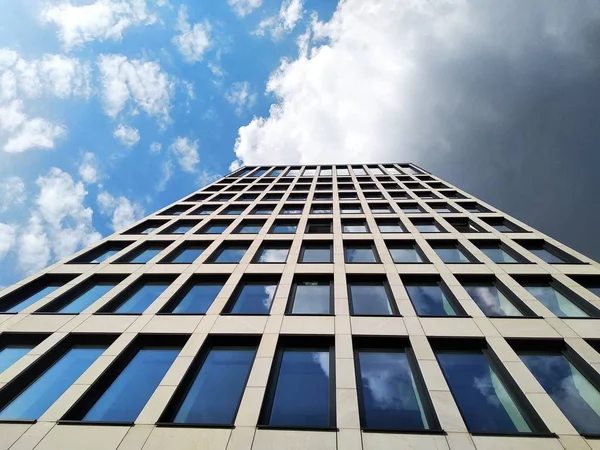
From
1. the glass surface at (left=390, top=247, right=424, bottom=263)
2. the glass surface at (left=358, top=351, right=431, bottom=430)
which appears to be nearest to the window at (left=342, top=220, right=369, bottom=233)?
the glass surface at (left=390, top=247, right=424, bottom=263)

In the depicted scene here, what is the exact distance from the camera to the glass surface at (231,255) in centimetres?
1865

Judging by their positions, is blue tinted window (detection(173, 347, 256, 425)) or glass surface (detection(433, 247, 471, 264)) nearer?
blue tinted window (detection(173, 347, 256, 425))

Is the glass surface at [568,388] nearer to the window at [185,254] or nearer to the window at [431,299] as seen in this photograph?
the window at [431,299]

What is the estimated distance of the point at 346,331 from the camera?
38.6 ft

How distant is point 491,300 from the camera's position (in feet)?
46.2

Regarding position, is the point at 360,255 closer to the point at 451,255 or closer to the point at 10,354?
the point at 451,255

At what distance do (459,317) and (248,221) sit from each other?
1543 cm

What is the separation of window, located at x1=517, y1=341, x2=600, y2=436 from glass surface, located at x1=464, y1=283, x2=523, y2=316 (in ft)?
6.54

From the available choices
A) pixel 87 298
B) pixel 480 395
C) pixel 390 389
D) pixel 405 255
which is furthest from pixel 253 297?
pixel 480 395

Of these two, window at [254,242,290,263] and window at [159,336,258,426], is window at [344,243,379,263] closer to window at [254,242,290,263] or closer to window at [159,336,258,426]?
window at [254,242,290,263]

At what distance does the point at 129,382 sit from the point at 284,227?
45.4ft

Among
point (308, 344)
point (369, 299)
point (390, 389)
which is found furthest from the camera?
point (369, 299)

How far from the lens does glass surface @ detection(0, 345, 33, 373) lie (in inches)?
464

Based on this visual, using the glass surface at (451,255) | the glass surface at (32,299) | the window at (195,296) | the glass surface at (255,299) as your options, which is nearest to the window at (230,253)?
the window at (195,296)
